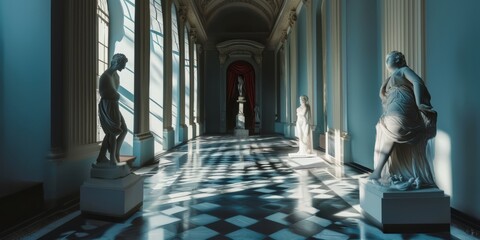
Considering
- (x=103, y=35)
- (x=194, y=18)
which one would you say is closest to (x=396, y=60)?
(x=103, y=35)

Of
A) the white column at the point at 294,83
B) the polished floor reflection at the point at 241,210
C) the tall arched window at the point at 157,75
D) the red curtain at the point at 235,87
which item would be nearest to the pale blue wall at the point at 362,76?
the polished floor reflection at the point at 241,210

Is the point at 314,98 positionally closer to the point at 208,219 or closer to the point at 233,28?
the point at 208,219

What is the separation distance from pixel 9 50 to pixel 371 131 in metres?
5.69

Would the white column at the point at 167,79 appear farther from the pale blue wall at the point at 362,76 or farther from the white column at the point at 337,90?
the pale blue wall at the point at 362,76

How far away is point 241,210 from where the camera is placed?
12.2 feet

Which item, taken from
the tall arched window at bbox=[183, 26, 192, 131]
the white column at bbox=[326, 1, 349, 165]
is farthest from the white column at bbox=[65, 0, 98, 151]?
the tall arched window at bbox=[183, 26, 192, 131]

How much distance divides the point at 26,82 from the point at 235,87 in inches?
693

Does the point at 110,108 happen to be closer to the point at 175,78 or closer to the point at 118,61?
the point at 118,61

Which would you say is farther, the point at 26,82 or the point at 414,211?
the point at 26,82

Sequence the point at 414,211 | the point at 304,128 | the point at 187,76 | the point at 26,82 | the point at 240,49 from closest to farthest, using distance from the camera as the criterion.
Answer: the point at 414,211 < the point at 26,82 < the point at 304,128 < the point at 187,76 < the point at 240,49

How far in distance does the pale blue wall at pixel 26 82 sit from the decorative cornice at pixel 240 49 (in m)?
16.1

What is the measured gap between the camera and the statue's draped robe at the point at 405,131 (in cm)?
293

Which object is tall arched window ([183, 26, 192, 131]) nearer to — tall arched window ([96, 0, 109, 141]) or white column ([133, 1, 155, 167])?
white column ([133, 1, 155, 167])

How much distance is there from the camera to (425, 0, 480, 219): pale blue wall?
10.7ft
